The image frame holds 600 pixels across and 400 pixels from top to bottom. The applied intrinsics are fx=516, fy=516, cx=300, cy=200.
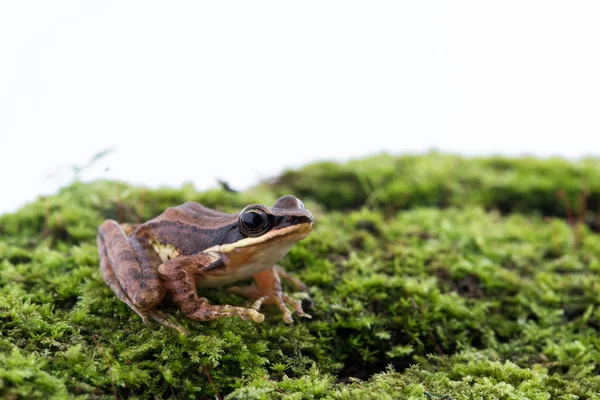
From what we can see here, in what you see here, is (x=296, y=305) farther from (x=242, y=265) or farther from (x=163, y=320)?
(x=163, y=320)

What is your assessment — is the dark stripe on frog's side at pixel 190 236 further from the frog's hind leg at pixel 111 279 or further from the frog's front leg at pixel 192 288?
the frog's hind leg at pixel 111 279

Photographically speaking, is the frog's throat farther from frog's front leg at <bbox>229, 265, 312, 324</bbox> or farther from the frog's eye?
frog's front leg at <bbox>229, 265, 312, 324</bbox>

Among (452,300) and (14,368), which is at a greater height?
(14,368)

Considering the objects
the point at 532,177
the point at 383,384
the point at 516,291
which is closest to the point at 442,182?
the point at 532,177

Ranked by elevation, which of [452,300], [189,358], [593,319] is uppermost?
[189,358]

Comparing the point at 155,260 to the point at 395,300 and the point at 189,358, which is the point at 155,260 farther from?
the point at 395,300

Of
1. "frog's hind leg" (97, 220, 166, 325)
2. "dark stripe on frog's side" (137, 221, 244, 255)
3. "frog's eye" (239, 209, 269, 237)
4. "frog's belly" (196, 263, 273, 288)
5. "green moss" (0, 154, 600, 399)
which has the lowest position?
"green moss" (0, 154, 600, 399)

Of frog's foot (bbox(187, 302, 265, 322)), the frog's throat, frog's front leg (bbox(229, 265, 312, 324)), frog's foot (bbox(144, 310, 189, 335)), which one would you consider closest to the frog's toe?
frog's front leg (bbox(229, 265, 312, 324))
